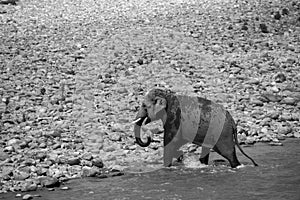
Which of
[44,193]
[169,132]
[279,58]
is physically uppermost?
[279,58]

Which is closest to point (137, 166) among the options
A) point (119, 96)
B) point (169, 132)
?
point (169, 132)

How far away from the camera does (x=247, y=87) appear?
18188 millimetres

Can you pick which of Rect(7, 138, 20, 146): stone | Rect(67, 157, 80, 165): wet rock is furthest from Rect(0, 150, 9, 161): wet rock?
Rect(67, 157, 80, 165): wet rock

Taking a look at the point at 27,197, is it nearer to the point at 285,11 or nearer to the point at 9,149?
the point at 9,149

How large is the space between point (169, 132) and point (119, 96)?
498 cm

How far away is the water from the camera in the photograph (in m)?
10.2

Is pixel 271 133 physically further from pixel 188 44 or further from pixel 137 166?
pixel 188 44

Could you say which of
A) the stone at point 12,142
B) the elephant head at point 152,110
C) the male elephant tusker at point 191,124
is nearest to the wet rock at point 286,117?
the male elephant tusker at point 191,124

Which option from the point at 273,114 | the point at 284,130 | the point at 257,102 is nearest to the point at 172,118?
the point at 284,130

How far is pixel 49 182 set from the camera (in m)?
11.0

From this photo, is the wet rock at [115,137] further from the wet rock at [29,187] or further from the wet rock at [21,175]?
the wet rock at [29,187]

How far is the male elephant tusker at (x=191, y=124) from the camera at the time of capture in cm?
1215

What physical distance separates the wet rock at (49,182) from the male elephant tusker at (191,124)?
2322 millimetres

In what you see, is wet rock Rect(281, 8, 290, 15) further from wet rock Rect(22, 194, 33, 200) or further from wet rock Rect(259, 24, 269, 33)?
wet rock Rect(22, 194, 33, 200)
